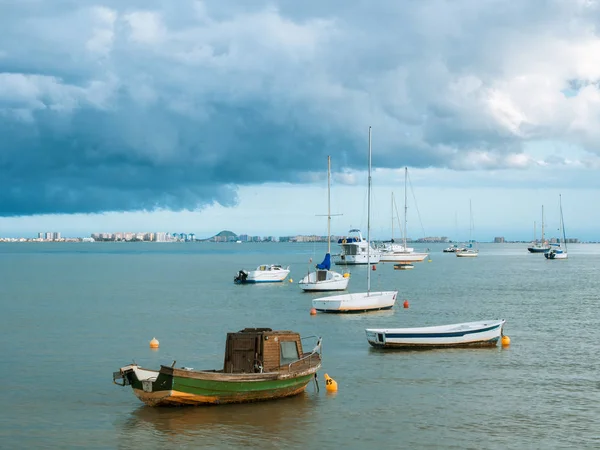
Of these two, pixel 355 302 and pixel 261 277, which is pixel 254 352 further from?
pixel 261 277

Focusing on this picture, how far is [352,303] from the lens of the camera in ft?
234

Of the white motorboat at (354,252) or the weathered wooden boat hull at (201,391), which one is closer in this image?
the weathered wooden boat hull at (201,391)

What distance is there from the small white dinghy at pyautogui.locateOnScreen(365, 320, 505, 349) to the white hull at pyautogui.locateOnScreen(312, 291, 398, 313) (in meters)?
20.1

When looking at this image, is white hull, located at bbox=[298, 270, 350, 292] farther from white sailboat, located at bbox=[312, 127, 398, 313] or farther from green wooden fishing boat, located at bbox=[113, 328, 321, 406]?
green wooden fishing boat, located at bbox=[113, 328, 321, 406]

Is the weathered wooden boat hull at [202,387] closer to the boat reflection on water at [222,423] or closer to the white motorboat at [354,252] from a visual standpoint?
the boat reflection on water at [222,423]

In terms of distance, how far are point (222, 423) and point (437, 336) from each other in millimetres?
22506

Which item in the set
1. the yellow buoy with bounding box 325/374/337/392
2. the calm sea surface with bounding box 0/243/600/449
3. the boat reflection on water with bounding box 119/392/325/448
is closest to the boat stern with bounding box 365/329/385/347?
Result: the calm sea surface with bounding box 0/243/600/449

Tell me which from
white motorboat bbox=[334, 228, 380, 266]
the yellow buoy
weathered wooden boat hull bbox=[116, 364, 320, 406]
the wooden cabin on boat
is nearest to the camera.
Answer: weathered wooden boat hull bbox=[116, 364, 320, 406]

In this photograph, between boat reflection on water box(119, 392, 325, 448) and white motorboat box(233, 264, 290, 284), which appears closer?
boat reflection on water box(119, 392, 325, 448)

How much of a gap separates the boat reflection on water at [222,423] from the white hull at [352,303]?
3653 centimetres

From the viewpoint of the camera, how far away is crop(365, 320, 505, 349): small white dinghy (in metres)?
49.0

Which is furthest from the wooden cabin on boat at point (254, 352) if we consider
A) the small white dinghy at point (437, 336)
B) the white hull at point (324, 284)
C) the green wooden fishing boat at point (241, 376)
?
the white hull at point (324, 284)

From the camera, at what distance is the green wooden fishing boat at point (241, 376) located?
3152cm

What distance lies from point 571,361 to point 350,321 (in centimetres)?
2342
